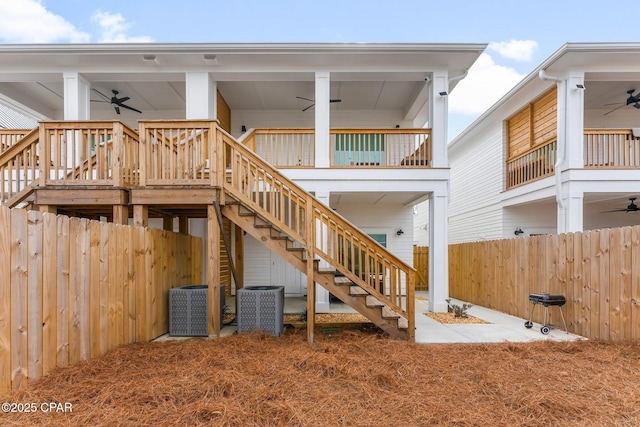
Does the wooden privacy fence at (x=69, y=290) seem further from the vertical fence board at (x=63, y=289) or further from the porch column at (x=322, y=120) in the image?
the porch column at (x=322, y=120)

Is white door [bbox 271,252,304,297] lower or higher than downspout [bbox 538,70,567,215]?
lower

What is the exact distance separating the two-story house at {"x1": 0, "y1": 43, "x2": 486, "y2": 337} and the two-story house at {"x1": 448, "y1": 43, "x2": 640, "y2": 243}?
262 cm

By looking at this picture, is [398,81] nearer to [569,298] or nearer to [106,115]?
[569,298]

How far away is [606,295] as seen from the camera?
480 cm

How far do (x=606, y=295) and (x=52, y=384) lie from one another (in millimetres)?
6918

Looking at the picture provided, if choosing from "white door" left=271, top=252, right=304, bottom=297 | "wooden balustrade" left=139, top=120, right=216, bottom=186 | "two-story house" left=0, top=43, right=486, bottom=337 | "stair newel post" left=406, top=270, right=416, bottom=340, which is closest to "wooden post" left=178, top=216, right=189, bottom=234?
"two-story house" left=0, top=43, right=486, bottom=337

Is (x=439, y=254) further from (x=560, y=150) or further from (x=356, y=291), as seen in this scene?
(x=560, y=150)

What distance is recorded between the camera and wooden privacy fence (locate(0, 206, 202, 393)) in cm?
288

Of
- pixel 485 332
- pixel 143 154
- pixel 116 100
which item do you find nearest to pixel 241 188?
pixel 143 154

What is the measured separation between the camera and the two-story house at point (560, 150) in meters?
7.46

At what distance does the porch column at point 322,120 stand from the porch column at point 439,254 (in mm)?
2597

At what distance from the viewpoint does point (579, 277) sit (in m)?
5.24

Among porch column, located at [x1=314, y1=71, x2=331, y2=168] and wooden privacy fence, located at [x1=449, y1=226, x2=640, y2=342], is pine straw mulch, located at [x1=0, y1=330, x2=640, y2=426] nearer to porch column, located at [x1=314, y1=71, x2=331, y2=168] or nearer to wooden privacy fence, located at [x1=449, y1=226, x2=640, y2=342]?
wooden privacy fence, located at [x1=449, y1=226, x2=640, y2=342]

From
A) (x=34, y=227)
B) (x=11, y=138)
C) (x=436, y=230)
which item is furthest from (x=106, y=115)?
(x=436, y=230)
